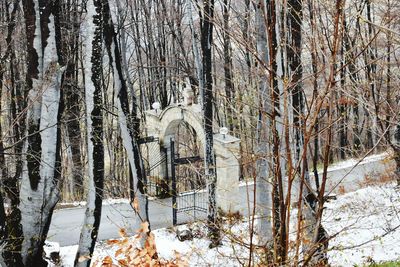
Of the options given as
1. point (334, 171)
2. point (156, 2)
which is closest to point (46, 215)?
point (334, 171)

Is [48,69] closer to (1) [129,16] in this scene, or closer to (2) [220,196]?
(2) [220,196]

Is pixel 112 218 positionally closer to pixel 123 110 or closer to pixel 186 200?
pixel 186 200

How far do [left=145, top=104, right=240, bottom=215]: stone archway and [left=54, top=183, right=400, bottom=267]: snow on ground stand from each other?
3.07ft

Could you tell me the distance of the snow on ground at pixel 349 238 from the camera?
29.3 feet

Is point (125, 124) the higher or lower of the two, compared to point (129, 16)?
lower

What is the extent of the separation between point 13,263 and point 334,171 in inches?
490

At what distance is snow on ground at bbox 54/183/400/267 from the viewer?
8938 millimetres

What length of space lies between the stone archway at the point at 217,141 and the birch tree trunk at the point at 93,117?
3.39 m

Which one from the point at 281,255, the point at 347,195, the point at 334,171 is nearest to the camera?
the point at 281,255

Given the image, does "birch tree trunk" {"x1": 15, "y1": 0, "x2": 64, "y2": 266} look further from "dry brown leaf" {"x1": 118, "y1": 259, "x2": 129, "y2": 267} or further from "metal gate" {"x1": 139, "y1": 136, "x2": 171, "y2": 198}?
"metal gate" {"x1": 139, "y1": 136, "x2": 171, "y2": 198}

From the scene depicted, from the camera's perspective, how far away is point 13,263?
20.9 ft

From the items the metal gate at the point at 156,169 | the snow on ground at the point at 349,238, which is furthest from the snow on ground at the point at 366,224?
the metal gate at the point at 156,169

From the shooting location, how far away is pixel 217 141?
11539mm

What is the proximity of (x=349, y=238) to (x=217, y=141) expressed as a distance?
3871mm
